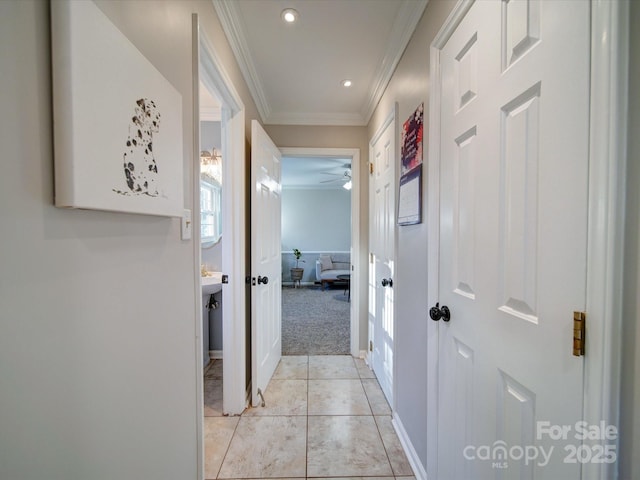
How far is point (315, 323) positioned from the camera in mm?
3975

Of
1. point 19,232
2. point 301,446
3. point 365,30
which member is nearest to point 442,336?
point 301,446

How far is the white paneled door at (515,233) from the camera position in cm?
60

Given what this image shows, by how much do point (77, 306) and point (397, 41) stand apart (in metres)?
2.02

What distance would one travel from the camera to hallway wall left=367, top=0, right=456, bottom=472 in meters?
1.35

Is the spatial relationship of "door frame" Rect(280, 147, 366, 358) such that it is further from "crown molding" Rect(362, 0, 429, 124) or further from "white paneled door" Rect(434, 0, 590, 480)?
"white paneled door" Rect(434, 0, 590, 480)

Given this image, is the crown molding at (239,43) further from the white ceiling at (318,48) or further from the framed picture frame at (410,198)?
the framed picture frame at (410,198)

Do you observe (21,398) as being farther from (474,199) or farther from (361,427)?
(361,427)

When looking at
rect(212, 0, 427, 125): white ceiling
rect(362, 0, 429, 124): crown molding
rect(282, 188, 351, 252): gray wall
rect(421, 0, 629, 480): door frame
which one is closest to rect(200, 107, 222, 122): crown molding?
rect(212, 0, 427, 125): white ceiling

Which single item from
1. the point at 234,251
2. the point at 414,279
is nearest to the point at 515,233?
the point at 414,279

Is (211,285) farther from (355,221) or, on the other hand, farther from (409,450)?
(409,450)

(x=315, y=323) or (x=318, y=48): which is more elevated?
(x=318, y=48)

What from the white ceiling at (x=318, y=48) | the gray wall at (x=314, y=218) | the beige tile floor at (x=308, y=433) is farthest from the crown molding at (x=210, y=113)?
the gray wall at (x=314, y=218)

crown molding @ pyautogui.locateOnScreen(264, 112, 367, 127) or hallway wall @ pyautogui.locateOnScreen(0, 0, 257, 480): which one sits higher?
crown molding @ pyautogui.locateOnScreen(264, 112, 367, 127)

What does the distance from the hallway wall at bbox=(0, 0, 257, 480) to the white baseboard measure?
45.6 inches
